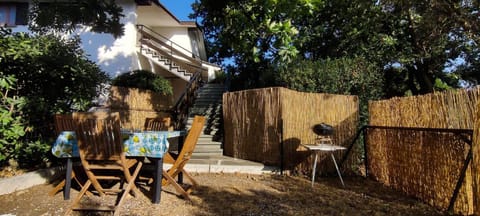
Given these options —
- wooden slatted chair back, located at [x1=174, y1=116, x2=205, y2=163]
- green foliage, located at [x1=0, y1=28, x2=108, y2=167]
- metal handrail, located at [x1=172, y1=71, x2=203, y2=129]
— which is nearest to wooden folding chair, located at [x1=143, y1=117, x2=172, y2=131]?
green foliage, located at [x1=0, y1=28, x2=108, y2=167]

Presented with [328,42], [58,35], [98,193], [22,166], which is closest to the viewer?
[98,193]

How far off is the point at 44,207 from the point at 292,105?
4677 millimetres

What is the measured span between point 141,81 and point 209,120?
2886 mm

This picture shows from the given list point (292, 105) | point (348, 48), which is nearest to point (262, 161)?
point (292, 105)

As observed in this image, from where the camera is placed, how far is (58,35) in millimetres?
5613

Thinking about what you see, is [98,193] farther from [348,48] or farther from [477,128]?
[348,48]

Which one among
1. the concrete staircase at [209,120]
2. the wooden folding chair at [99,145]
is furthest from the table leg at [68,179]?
the concrete staircase at [209,120]

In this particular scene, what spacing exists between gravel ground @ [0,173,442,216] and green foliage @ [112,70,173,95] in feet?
20.7

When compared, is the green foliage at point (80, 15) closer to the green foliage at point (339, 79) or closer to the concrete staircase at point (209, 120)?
the concrete staircase at point (209, 120)

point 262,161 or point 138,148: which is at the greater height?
point 138,148

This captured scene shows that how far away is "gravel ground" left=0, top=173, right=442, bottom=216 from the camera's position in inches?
151

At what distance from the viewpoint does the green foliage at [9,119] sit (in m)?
4.45

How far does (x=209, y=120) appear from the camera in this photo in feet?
33.3

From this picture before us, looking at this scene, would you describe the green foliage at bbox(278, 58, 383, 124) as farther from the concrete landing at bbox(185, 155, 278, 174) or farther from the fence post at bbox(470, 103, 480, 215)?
the fence post at bbox(470, 103, 480, 215)
